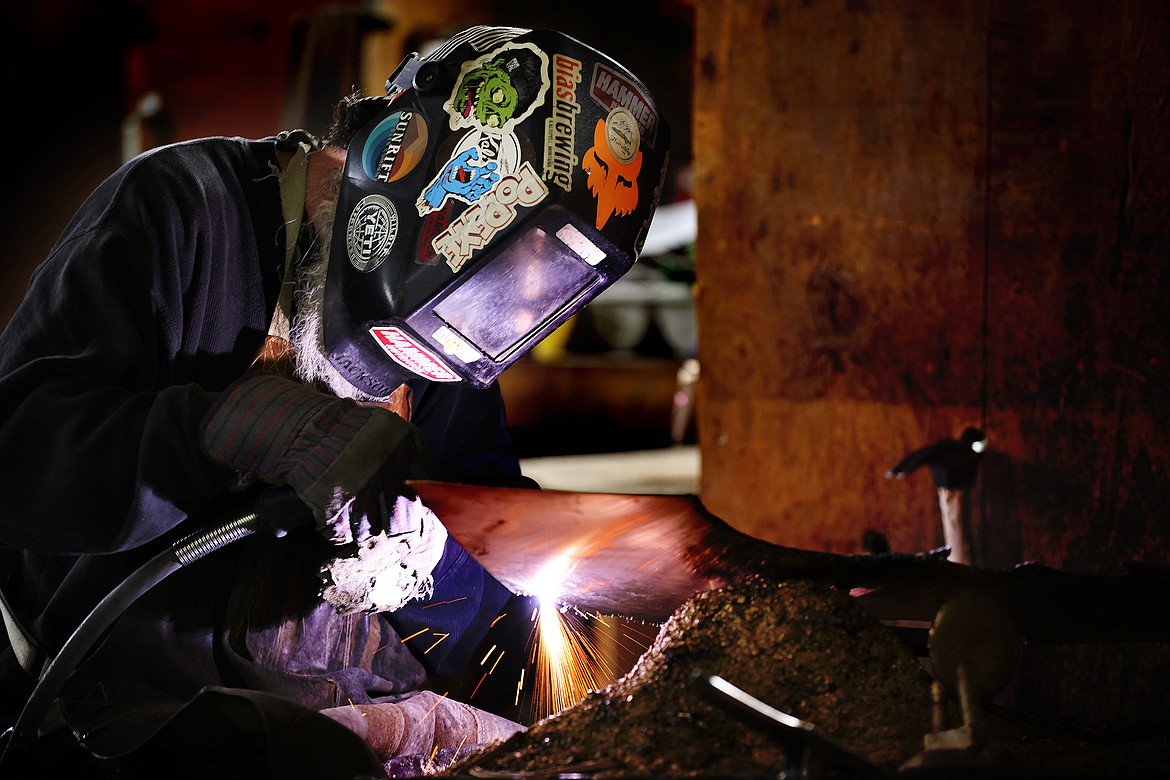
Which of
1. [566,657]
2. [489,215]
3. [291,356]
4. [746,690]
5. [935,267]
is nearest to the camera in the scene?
[746,690]

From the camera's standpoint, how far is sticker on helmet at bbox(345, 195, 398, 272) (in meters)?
1.93

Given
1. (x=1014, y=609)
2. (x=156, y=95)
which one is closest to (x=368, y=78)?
(x=156, y=95)

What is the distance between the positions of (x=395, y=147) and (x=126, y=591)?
38.8 inches

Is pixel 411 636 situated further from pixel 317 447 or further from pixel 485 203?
pixel 485 203

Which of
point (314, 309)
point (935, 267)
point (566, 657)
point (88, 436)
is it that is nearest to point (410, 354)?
point (314, 309)

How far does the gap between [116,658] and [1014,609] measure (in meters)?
1.56

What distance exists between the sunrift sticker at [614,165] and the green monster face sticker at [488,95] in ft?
0.59

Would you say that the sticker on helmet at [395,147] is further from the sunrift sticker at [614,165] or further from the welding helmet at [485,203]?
the sunrift sticker at [614,165]

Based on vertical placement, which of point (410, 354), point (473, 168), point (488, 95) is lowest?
point (410, 354)

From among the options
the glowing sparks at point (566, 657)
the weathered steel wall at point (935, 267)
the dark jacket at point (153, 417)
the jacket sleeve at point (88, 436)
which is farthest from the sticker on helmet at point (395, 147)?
the weathered steel wall at point (935, 267)

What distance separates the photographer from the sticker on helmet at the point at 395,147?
1962 millimetres

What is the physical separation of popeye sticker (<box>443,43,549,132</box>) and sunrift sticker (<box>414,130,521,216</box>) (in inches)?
1.2

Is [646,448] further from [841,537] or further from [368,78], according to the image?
[841,537]

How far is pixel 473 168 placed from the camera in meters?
1.91
